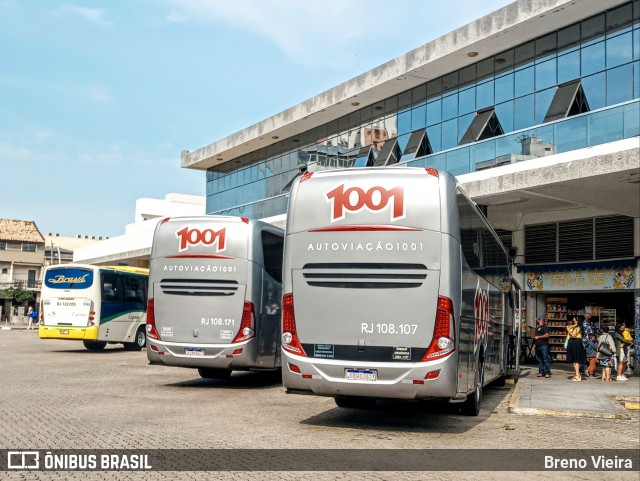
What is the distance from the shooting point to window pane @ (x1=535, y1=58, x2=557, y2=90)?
21516mm

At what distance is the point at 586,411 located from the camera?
41.9 ft

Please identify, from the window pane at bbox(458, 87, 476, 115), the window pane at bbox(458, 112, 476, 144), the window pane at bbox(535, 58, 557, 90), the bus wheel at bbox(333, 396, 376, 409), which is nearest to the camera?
the bus wheel at bbox(333, 396, 376, 409)

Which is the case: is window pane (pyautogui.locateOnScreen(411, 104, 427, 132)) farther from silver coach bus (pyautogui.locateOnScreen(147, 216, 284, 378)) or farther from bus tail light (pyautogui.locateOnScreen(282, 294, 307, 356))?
bus tail light (pyautogui.locateOnScreen(282, 294, 307, 356))

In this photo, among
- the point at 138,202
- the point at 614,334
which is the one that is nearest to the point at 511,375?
the point at 614,334

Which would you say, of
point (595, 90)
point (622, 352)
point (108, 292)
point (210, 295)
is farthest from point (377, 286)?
point (108, 292)

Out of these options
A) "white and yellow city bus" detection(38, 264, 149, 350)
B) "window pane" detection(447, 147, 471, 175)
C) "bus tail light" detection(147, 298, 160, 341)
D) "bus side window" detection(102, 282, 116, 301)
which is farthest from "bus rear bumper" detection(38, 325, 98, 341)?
"window pane" detection(447, 147, 471, 175)

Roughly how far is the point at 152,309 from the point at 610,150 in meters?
11.2

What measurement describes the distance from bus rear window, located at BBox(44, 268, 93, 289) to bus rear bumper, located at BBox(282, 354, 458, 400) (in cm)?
1794

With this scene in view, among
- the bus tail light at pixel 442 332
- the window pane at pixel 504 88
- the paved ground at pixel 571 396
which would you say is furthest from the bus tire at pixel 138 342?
the bus tail light at pixel 442 332

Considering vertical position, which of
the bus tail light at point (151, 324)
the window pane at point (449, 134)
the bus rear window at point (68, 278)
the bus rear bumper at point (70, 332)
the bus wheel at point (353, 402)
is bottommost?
the bus wheel at point (353, 402)

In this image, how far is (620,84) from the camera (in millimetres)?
19297

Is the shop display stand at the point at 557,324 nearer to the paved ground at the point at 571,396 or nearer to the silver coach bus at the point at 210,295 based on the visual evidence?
the paved ground at the point at 571,396

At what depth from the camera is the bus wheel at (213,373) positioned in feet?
57.0

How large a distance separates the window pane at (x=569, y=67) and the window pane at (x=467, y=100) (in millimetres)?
3358
